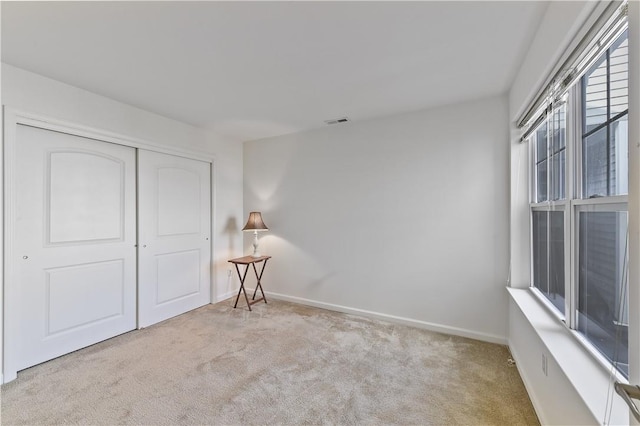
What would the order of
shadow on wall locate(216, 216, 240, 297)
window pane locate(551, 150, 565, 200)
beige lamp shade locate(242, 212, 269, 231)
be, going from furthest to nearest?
1. shadow on wall locate(216, 216, 240, 297)
2. beige lamp shade locate(242, 212, 269, 231)
3. window pane locate(551, 150, 565, 200)

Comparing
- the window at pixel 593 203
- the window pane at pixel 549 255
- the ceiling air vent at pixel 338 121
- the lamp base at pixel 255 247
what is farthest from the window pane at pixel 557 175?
the lamp base at pixel 255 247

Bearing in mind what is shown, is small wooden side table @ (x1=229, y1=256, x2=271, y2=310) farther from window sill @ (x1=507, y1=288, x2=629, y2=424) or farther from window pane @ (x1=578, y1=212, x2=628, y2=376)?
window pane @ (x1=578, y1=212, x2=628, y2=376)

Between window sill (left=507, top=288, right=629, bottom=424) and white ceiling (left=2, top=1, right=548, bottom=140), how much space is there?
176 centimetres

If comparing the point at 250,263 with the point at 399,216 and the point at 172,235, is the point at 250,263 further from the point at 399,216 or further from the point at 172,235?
the point at 399,216

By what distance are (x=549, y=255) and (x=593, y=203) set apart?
0.73m

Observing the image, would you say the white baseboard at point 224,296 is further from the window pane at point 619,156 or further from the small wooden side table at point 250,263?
the window pane at point 619,156

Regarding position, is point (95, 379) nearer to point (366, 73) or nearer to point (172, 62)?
point (172, 62)

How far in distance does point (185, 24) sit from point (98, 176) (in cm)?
187

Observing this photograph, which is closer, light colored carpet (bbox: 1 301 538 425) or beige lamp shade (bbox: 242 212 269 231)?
light colored carpet (bbox: 1 301 538 425)

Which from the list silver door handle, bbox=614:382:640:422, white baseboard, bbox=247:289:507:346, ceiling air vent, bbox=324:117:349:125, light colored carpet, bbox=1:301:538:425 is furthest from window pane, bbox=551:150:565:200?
ceiling air vent, bbox=324:117:349:125

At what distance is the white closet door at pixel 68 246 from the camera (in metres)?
2.17

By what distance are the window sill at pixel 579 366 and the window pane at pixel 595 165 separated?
754mm

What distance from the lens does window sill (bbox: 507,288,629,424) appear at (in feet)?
3.23

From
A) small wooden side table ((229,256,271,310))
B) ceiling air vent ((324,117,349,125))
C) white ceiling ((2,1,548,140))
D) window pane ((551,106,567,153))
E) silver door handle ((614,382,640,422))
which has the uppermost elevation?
white ceiling ((2,1,548,140))
